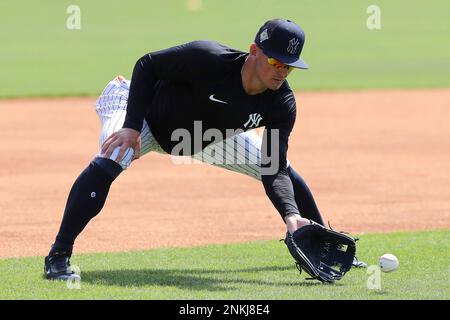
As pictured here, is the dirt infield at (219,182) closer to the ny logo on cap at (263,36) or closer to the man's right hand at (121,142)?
the man's right hand at (121,142)

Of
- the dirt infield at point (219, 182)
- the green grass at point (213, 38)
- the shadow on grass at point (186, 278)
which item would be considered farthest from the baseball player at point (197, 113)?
the green grass at point (213, 38)

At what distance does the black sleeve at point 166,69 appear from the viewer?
5930mm

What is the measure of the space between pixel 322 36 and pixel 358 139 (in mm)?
13352

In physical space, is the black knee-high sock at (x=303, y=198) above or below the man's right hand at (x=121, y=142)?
below

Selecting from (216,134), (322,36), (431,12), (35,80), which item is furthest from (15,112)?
(431,12)

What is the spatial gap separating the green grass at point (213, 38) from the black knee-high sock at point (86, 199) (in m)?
11.5

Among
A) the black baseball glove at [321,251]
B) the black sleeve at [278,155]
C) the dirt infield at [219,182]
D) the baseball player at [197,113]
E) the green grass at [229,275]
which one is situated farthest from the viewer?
the dirt infield at [219,182]

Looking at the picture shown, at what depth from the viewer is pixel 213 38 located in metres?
25.2

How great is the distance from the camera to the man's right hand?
585 cm

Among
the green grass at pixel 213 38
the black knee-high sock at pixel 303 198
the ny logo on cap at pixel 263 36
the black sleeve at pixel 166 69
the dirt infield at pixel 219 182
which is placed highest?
the ny logo on cap at pixel 263 36

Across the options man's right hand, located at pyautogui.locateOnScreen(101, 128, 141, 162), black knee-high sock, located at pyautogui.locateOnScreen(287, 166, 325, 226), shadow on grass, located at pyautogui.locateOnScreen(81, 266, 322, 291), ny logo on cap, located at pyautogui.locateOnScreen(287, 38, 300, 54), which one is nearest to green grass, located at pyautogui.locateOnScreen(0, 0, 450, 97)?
black knee-high sock, located at pyautogui.locateOnScreen(287, 166, 325, 226)

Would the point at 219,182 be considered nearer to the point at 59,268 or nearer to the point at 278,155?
the point at 278,155

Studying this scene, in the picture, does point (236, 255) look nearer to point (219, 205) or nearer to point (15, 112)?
point (219, 205)

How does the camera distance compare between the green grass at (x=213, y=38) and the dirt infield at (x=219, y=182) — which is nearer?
the dirt infield at (x=219, y=182)
